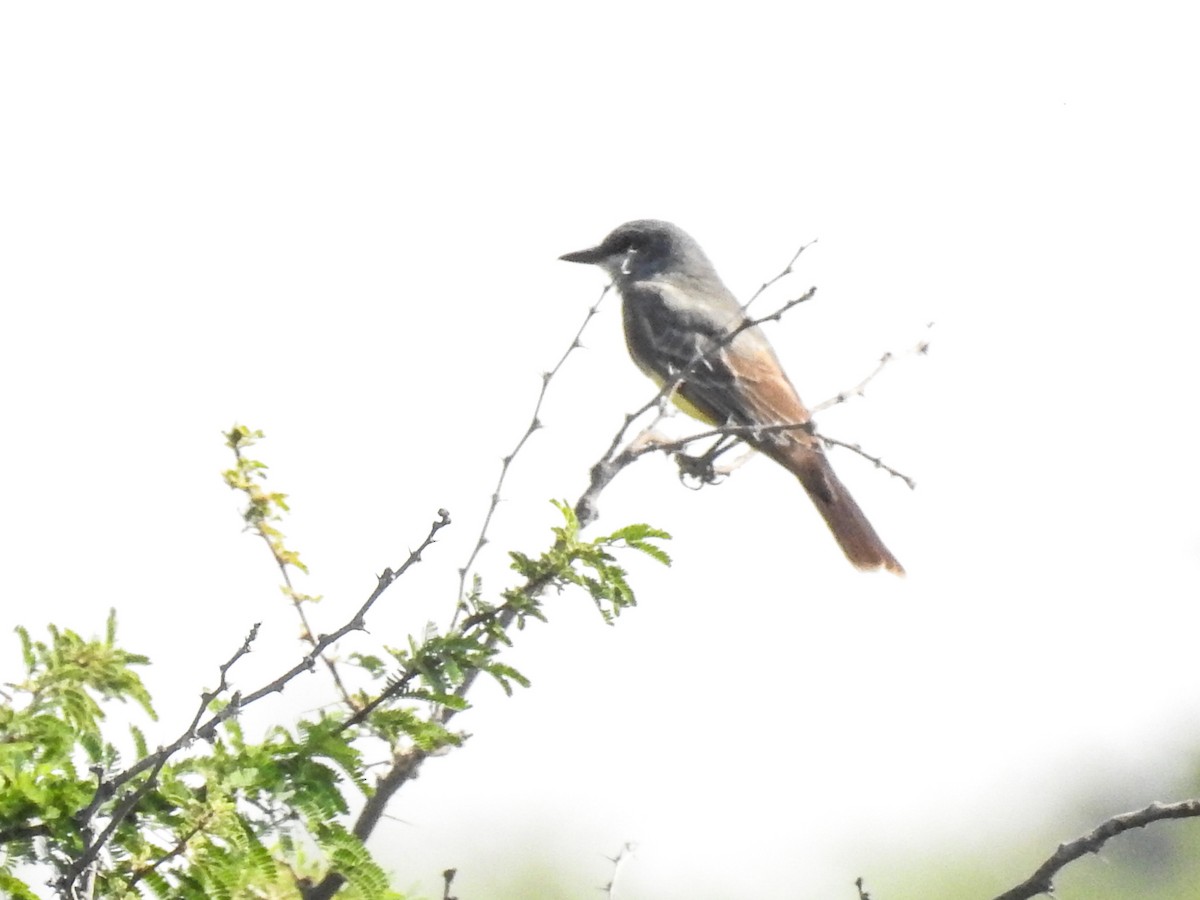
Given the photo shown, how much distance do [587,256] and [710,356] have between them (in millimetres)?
2244

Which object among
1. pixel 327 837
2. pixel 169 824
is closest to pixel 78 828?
pixel 169 824

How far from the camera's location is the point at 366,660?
301 centimetres

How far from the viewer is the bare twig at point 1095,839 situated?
2.50m

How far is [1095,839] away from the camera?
2.58m

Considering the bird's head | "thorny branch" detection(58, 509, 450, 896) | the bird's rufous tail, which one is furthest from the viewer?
the bird's head

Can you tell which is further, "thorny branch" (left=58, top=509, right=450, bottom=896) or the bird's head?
the bird's head

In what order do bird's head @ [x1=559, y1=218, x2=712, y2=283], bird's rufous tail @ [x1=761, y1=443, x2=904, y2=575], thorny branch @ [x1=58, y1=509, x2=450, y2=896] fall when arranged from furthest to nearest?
bird's head @ [x1=559, y1=218, x2=712, y2=283], bird's rufous tail @ [x1=761, y1=443, x2=904, y2=575], thorny branch @ [x1=58, y1=509, x2=450, y2=896]

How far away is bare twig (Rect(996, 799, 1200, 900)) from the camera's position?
2.50 metres

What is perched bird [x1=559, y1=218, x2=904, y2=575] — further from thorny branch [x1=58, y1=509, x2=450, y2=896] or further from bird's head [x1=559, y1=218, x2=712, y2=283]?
thorny branch [x1=58, y1=509, x2=450, y2=896]

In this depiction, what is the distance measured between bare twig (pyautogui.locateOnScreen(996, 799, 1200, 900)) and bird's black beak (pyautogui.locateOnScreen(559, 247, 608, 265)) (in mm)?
6820

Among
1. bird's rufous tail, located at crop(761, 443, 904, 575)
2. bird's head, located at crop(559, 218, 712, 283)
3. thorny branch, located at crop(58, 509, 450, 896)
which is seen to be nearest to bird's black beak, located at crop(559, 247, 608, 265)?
bird's head, located at crop(559, 218, 712, 283)

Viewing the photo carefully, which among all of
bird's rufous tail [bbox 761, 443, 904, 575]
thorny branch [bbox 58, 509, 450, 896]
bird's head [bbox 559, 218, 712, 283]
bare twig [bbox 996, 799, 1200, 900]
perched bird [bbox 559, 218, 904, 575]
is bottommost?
bare twig [bbox 996, 799, 1200, 900]

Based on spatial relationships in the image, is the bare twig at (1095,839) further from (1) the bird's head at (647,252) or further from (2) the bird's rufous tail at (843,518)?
(1) the bird's head at (647,252)

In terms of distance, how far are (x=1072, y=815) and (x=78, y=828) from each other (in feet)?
120
